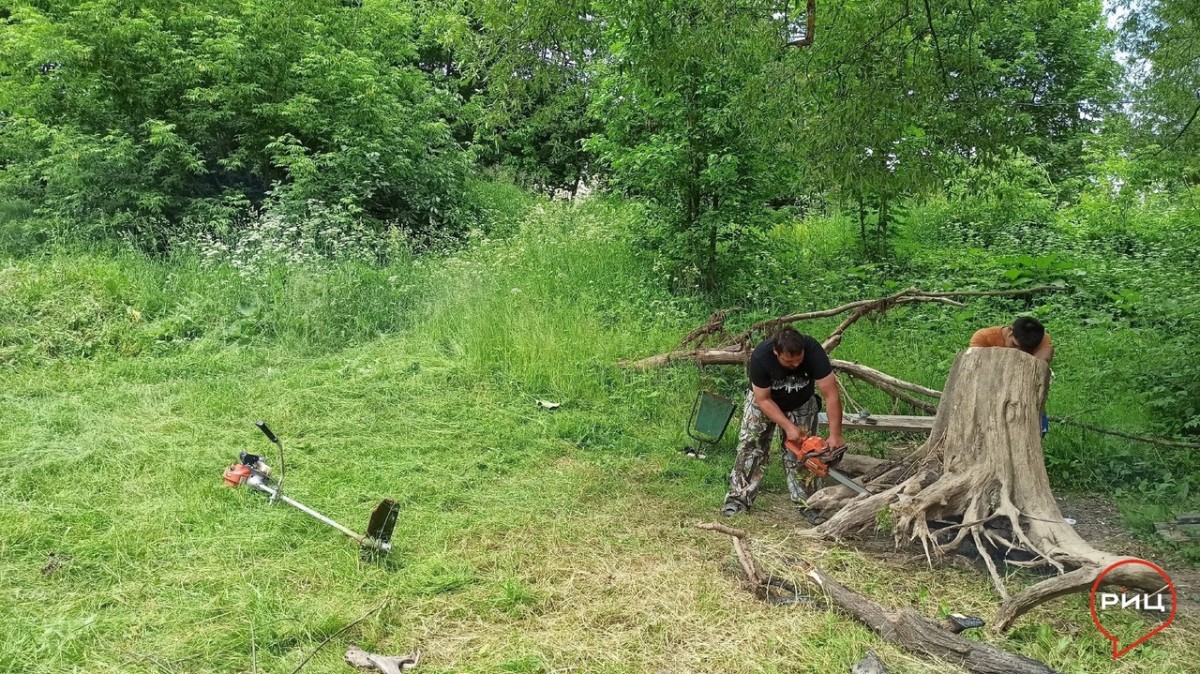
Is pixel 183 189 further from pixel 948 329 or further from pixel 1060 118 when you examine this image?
pixel 1060 118

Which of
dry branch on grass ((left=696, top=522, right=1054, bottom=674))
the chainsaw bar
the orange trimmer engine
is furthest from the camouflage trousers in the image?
the orange trimmer engine

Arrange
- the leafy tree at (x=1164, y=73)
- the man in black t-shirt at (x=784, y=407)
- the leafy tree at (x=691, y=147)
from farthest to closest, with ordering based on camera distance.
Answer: the leafy tree at (x=691, y=147), the leafy tree at (x=1164, y=73), the man in black t-shirt at (x=784, y=407)

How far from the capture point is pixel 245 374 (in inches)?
246

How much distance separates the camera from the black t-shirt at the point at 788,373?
411 centimetres

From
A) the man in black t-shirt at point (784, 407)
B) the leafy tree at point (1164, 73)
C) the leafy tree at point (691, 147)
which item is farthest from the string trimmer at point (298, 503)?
the leafy tree at point (1164, 73)

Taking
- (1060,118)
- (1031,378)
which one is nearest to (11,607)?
(1031,378)

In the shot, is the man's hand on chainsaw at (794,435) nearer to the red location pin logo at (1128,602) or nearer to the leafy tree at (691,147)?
the red location pin logo at (1128,602)

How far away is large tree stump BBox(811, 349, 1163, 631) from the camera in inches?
132

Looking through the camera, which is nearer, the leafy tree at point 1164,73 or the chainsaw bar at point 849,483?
the chainsaw bar at point 849,483

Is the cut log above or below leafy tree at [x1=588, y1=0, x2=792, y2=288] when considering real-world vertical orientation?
below

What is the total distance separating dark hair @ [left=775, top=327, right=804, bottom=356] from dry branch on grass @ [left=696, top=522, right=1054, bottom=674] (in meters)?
1.22

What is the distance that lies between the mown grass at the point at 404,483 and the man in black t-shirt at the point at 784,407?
0.19 meters

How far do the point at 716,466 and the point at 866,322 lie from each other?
3.39m

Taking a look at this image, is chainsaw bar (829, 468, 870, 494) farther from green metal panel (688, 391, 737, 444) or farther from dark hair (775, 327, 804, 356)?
green metal panel (688, 391, 737, 444)
